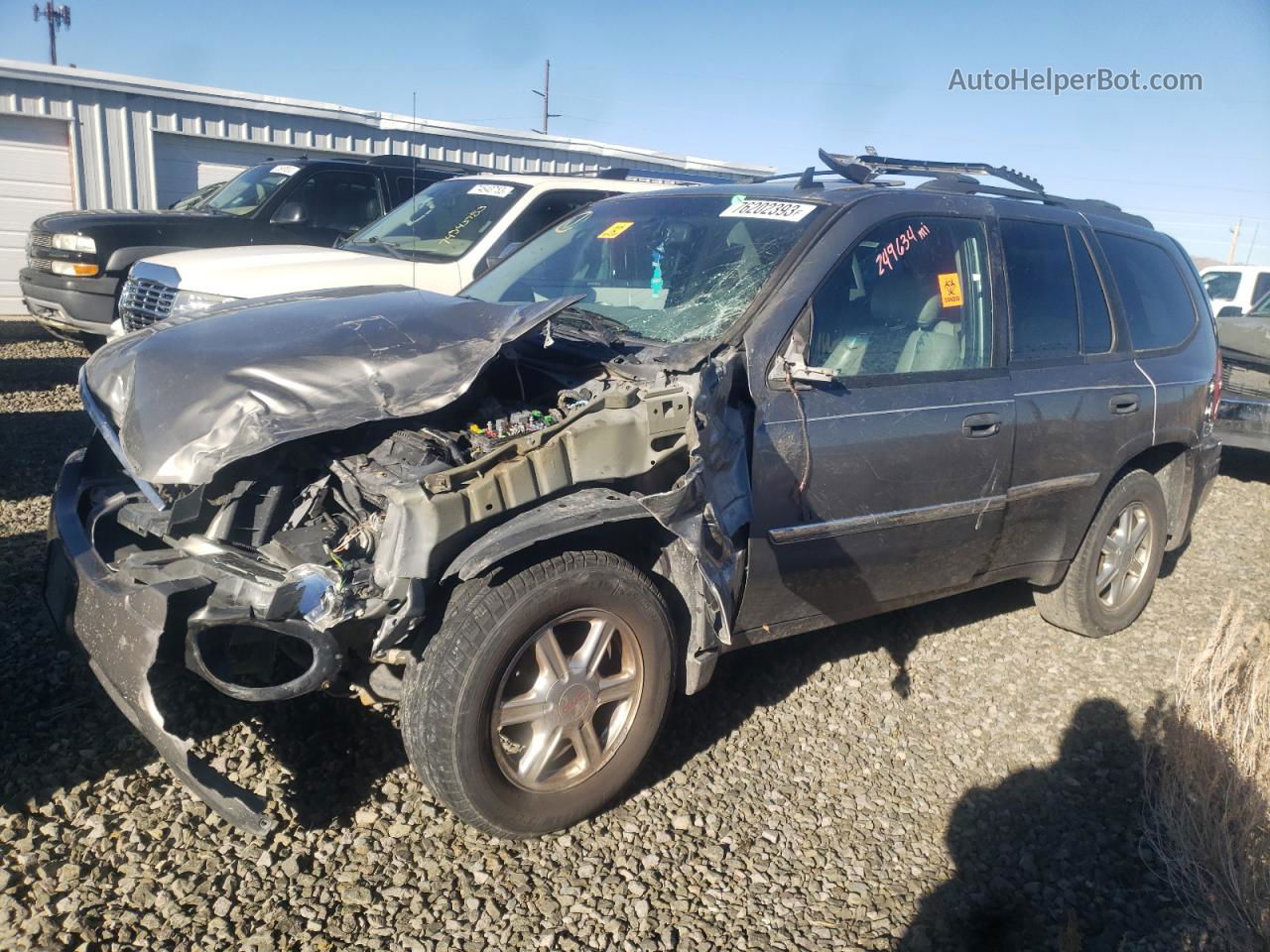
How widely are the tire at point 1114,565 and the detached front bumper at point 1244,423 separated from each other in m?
3.53

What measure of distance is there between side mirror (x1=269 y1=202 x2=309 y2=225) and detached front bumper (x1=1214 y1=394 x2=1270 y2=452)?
812 cm

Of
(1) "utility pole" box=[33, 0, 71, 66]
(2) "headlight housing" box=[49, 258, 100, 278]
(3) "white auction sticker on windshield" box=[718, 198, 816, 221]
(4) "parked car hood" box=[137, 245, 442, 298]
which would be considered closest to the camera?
(3) "white auction sticker on windshield" box=[718, 198, 816, 221]

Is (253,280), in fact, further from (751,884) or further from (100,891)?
(751,884)

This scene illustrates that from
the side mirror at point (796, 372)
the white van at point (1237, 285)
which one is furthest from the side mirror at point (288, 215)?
the white van at point (1237, 285)

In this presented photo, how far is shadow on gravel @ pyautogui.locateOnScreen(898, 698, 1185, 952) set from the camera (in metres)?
2.85

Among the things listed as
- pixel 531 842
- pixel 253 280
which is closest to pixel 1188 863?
pixel 531 842

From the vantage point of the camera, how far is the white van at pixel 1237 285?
14.0 m

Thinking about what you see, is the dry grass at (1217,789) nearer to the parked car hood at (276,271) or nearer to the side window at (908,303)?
the side window at (908,303)

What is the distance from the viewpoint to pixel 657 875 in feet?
9.57

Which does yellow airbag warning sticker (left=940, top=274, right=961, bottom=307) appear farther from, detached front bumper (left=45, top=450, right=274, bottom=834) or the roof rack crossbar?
detached front bumper (left=45, top=450, right=274, bottom=834)

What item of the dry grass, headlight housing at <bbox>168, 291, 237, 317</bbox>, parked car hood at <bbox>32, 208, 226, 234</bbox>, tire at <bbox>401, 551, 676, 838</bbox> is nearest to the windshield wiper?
tire at <bbox>401, 551, 676, 838</bbox>

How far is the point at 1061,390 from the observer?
4.14m

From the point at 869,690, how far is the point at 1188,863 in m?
1.36

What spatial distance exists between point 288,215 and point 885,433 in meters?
7.32
